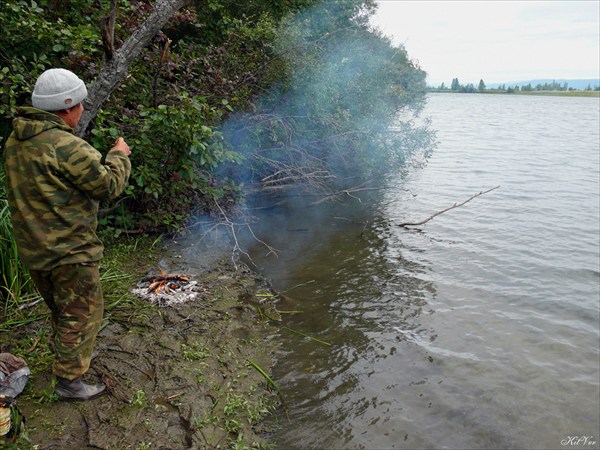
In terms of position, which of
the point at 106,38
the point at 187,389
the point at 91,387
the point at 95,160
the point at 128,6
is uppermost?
the point at 128,6

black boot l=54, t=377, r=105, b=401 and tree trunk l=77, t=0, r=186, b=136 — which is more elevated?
tree trunk l=77, t=0, r=186, b=136

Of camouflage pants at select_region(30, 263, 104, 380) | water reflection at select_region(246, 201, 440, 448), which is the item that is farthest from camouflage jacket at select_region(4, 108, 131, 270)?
water reflection at select_region(246, 201, 440, 448)

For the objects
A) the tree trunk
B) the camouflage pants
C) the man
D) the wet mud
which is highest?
the tree trunk

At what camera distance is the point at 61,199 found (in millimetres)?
2816

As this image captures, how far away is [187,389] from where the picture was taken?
3617 mm

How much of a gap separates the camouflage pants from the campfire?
168 centimetres

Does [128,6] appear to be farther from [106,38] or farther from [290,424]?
[290,424]

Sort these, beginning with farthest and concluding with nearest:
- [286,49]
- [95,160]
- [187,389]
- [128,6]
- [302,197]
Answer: [302,197] < [286,49] < [128,6] < [187,389] < [95,160]

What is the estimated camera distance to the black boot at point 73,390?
10.3 ft

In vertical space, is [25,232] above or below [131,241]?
above

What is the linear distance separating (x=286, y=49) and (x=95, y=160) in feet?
21.1

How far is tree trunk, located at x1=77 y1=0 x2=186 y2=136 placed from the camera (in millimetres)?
4094

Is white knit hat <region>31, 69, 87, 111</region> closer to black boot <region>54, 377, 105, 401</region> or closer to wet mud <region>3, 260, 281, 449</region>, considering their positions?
black boot <region>54, 377, 105, 401</region>

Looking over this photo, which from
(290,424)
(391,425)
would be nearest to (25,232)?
(290,424)
